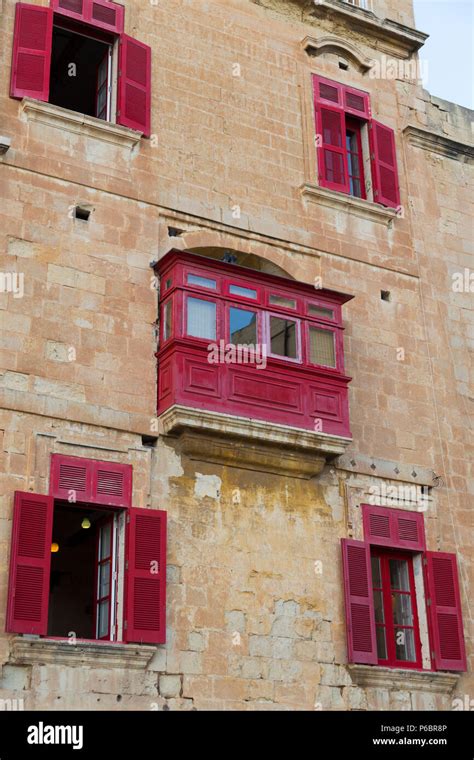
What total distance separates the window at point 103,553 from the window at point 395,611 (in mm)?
3549

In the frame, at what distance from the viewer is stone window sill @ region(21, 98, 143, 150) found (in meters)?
15.9

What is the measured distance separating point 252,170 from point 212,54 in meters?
2.11

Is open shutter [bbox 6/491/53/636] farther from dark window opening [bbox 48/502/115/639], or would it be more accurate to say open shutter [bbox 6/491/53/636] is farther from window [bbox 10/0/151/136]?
window [bbox 10/0/151/136]

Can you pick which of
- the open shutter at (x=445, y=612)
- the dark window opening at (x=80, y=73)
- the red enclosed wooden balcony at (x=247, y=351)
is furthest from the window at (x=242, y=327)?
the open shutter at (x=445, y=612)

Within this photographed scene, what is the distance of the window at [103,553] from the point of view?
43.7 ft

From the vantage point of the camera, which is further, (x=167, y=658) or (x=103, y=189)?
(x=103, y=189)

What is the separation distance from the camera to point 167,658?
550 inches

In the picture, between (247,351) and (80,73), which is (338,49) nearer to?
(80,73)

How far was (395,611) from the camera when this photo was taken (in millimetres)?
16219

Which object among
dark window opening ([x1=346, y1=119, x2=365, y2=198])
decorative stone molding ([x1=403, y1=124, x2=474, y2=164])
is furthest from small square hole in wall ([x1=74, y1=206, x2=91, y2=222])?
decorative stone molding ([x1=403, y1=124, x2=474, y2=164])

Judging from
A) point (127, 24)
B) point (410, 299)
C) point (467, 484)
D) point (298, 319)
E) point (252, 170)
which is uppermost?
point (127, 24)

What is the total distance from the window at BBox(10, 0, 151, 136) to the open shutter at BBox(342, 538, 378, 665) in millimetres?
6864
